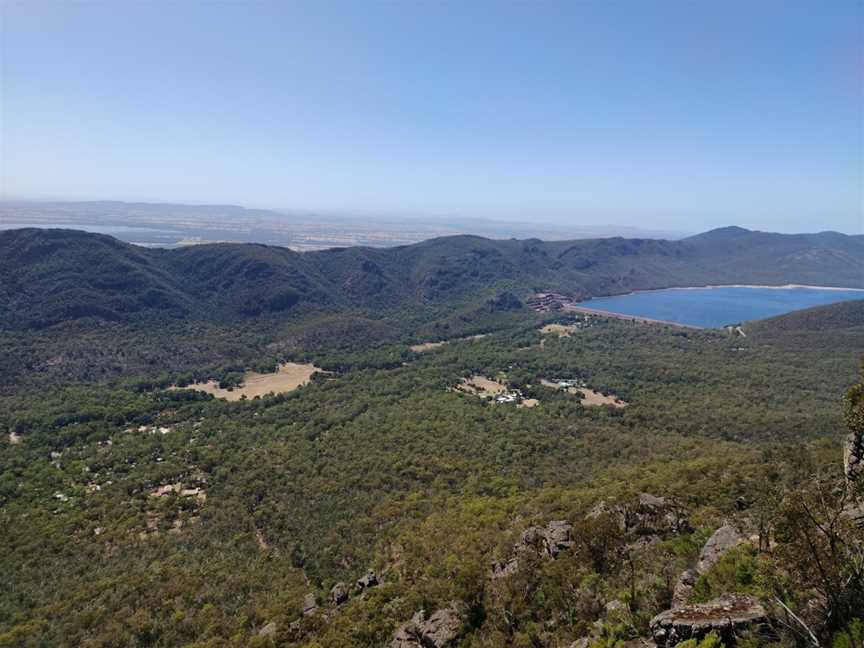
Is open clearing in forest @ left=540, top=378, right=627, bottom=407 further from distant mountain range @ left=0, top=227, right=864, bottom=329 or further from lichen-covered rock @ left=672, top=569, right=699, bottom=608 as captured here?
distant mountain range @ left=0, top=227, right=864, bottom=329

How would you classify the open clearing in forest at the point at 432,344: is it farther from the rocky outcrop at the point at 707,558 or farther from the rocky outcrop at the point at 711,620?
the rocky outcrop at the point at 711,620

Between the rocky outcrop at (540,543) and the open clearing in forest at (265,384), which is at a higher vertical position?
the rocky outcrop at (540,543)

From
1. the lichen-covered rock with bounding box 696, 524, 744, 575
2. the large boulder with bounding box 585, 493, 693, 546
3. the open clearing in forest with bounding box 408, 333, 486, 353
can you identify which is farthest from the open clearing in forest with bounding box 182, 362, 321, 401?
the lichen-covered rock with bounding box 696, 524, 744, 575

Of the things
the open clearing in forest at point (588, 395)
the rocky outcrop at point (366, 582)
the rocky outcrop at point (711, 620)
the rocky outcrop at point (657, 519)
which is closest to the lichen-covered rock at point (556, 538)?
the rocky outcrop at point (657, 519)

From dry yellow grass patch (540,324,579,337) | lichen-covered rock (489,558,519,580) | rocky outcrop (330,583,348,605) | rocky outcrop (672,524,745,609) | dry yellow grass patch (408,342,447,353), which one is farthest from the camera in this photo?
dry yellow grass patch (540,324,579,337)

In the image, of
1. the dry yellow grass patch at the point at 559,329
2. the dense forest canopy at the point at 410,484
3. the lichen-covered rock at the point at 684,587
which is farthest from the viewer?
the dry yellow grass patch at the point at 559,329

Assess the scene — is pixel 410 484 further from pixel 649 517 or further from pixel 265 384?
pixel 265 384

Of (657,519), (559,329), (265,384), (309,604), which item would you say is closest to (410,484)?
(309,604)
